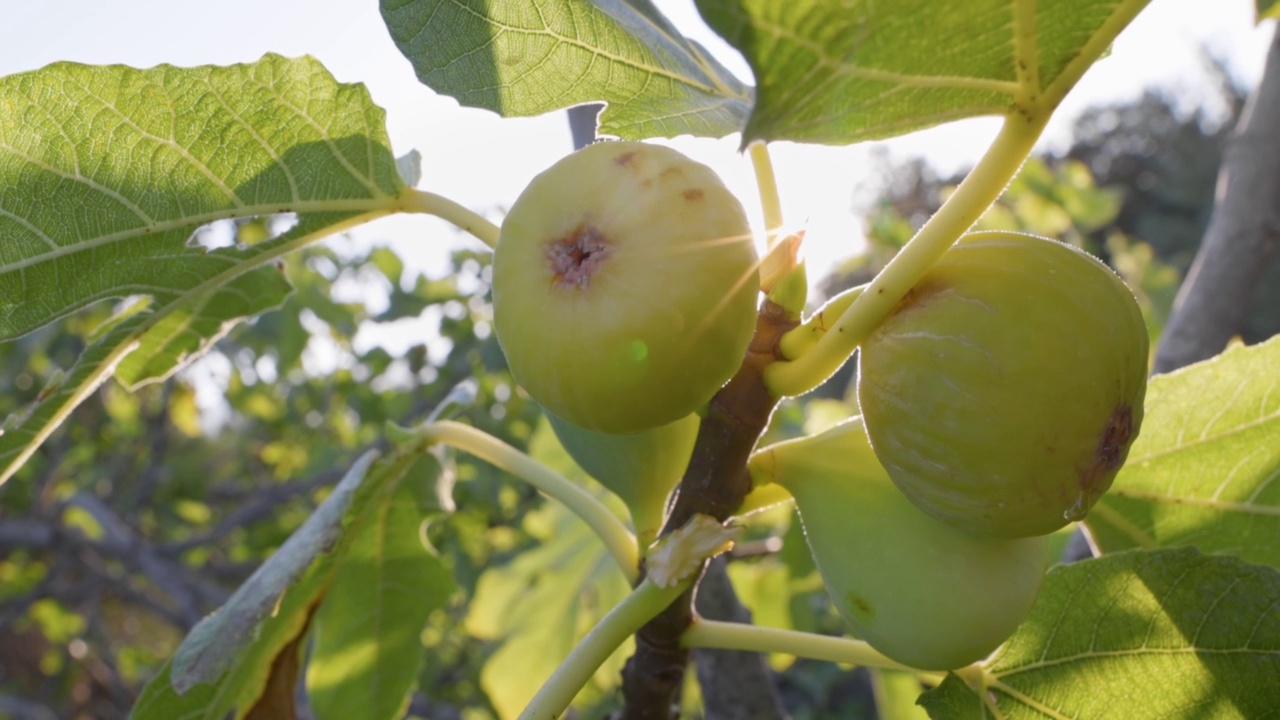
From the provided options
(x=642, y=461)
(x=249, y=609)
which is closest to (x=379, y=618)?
(x=249, y=609)

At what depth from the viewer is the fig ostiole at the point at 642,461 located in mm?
934

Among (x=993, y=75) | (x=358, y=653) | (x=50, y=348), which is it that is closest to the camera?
(x=993, y=75)

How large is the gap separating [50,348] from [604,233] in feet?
14.0

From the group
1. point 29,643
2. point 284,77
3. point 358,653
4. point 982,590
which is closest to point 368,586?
point 358,653

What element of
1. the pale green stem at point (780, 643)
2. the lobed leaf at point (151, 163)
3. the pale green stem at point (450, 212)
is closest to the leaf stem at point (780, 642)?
the pale green stem at point (780, 643)

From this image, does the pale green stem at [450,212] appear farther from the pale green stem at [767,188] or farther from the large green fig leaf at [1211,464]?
the large green fig leaf at [1211,464]

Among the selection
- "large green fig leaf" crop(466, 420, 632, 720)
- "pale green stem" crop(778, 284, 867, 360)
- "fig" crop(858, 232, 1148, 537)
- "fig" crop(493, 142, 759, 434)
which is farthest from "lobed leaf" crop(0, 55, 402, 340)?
"large green fig leaf" crop(466, 420, 632, 720)

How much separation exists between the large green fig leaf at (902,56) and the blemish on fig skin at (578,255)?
0.46 feet

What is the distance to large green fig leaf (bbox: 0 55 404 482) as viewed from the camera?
0.86 metres

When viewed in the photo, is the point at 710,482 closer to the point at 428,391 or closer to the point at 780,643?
the point at 780,643

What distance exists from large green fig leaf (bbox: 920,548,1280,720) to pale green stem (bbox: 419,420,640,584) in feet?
1.04

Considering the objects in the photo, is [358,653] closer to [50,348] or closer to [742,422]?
[742,422]

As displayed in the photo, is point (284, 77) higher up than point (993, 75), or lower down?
higher up

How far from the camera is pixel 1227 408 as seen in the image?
1073 mm
